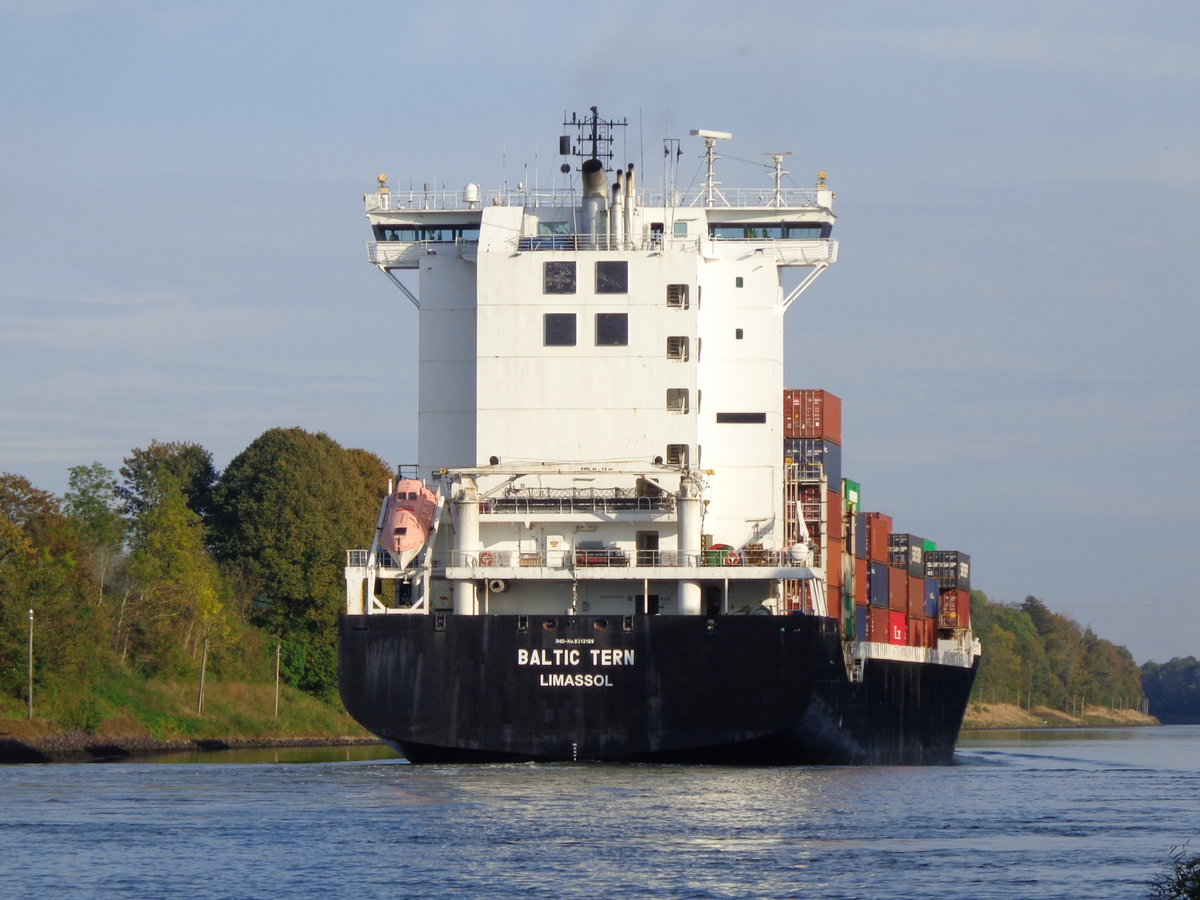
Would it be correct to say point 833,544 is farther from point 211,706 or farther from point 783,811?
point 211,706

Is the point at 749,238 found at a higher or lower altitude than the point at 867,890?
higher

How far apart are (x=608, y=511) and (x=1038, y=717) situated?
128 m

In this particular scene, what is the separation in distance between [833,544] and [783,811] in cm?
1542

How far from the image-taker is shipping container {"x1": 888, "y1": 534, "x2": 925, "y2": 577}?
56781 mm

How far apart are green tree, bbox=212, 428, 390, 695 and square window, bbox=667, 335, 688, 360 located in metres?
41.7

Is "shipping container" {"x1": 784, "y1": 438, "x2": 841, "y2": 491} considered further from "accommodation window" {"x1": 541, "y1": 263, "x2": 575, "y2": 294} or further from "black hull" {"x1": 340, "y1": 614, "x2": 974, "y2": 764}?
"black hull" {"x1": 340, "y1": 614, "x2": 974, "y2": 764}

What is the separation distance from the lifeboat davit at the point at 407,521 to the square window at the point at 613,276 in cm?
600

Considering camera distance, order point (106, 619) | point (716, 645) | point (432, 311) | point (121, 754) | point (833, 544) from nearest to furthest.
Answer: point (716, 645) < point (432, 311) < point (833, 544) < point (121, 754) < point (106, 619)

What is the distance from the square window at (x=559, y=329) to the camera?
4069 cm

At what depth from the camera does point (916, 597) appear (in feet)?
192

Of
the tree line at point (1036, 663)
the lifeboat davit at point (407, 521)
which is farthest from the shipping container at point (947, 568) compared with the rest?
the tree line at point (1036, 663)

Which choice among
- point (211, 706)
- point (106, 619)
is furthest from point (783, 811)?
point (211, 706)

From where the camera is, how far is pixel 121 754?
5925 cm

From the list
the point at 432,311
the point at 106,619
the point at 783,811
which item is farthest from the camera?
the point at 106,619
